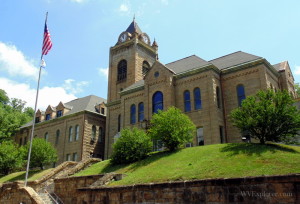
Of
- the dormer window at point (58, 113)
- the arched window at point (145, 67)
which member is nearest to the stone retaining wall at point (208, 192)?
the arched window at point (145, 67)

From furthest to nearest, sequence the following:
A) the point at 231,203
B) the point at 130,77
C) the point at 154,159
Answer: the point at 130,77 → the point at 154,159 → the point at 231,203

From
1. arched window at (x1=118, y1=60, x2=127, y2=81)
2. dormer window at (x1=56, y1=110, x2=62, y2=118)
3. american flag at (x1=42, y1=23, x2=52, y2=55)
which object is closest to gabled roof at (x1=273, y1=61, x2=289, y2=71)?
arched window at (x1=118, y1=60, x2=127, y2=81)

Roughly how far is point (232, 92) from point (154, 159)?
13170 mm

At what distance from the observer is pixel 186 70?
35500 mm

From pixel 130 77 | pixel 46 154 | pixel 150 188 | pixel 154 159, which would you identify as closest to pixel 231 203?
pixel 150 188

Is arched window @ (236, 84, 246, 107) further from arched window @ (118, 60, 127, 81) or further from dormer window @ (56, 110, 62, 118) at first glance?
dormer window @ (56, 110, 62, 118)

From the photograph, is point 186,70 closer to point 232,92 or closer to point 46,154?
point 232,92

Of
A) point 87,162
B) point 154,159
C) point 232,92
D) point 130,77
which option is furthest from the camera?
point 130,77

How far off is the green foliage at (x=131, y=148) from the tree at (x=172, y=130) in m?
1.24

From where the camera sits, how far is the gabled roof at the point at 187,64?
35728mm

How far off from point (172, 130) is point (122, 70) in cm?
2570

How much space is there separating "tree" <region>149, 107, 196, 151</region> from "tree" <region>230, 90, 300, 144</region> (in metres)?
5.41

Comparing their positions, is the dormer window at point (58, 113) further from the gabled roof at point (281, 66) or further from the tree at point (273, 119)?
the tree at point (273, 119)

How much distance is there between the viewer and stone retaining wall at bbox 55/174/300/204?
12.3 meters
